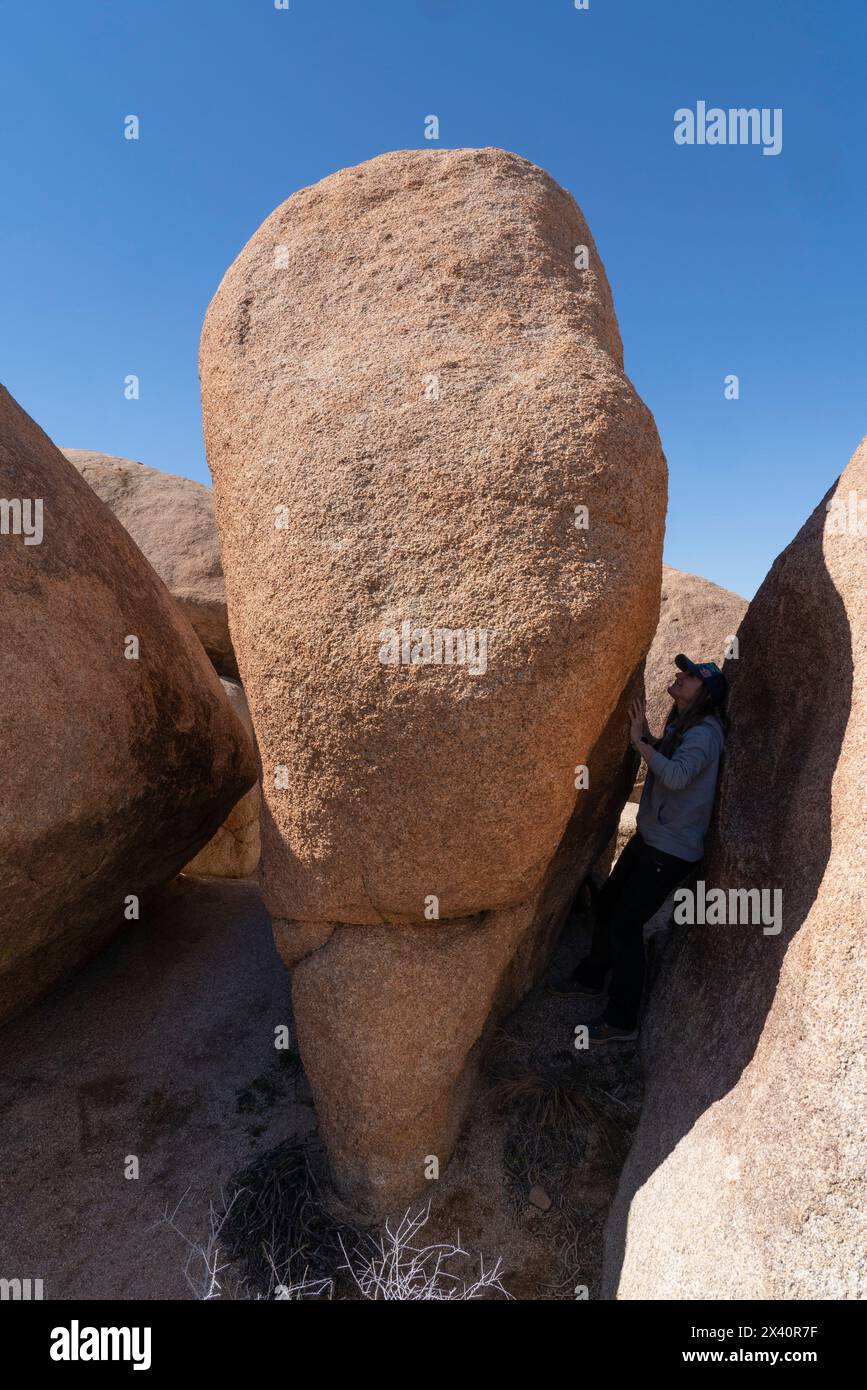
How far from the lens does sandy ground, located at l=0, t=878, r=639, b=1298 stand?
3094 mm

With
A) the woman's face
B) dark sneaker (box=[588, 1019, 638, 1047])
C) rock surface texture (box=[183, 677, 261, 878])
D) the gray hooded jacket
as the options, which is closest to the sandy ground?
dark sneaker (box=[588, 1019, 638, 1047])

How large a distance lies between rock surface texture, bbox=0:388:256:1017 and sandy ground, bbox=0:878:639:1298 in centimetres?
36

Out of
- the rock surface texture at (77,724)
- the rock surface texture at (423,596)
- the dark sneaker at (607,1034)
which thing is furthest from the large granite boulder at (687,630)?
the rock surface texture at (77,724)

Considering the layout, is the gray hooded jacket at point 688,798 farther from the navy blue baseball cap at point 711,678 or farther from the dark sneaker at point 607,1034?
the dark sneaker at point 607,1034

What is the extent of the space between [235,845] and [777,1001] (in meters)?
5.66

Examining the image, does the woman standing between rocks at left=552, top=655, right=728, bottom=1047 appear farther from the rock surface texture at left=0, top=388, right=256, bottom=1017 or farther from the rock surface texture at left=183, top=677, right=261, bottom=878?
the rock surface texture at left=183, top=677, right=261, bottom=878

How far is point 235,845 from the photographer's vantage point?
7.47 m

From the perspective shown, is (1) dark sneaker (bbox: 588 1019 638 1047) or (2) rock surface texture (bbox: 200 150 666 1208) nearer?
(2) rock surface texture (bbox: 200 150 666 1208)

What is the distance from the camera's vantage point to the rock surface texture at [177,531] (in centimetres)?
734

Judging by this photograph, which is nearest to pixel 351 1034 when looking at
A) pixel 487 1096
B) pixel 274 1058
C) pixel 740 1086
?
pixel 487 1096

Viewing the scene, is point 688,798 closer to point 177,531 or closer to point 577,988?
point 577,988

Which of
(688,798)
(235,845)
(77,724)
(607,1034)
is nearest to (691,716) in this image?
(688,798)

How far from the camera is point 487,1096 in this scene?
3.47 metres

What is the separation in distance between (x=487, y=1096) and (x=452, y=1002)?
572 millimetres
